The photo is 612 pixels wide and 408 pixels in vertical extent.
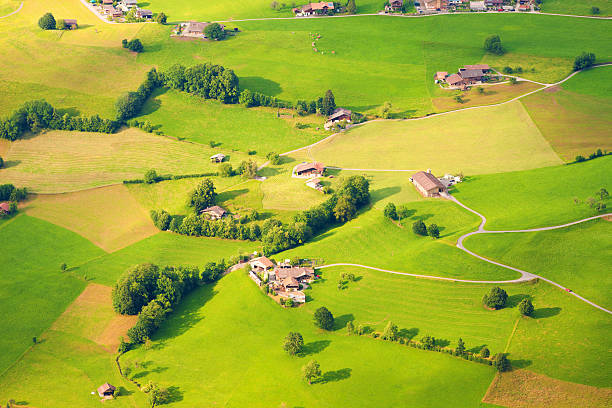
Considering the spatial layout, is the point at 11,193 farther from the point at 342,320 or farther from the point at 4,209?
the point at 342,320

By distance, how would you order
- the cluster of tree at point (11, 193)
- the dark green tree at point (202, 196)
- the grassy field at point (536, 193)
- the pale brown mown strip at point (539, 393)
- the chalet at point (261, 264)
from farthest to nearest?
the cluster of tree at point (11, 193), the dark green tree at point (202, 196), the grassy field at point (536, 193), the chalet at point (261, 264), the pale brown mown strip at point (539, 393)

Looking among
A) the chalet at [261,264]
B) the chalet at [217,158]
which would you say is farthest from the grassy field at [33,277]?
the chalet at [217,158]

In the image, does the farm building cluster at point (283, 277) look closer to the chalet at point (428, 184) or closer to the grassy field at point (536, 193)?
the chalet at point (428, 184)

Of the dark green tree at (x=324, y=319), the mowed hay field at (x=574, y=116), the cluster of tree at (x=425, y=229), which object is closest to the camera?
the dark green tree at (x=324, y=319)

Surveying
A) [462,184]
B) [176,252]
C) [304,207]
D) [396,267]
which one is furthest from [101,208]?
[462,184]

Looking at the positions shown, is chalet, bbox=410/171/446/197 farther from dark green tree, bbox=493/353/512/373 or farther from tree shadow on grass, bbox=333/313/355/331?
dark green tree, bbox=493/353/512/373

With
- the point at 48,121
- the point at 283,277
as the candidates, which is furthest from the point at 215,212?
the point at 48,121

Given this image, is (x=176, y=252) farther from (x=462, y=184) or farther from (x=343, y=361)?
(x=462, y=184)
